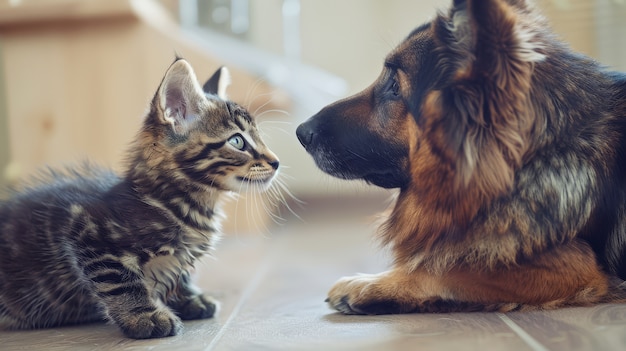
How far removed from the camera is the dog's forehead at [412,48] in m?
1.70

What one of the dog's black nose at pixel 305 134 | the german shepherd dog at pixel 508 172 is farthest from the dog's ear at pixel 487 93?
the dog's black nose at pixel 305 134

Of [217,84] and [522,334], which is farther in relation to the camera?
[217,84]

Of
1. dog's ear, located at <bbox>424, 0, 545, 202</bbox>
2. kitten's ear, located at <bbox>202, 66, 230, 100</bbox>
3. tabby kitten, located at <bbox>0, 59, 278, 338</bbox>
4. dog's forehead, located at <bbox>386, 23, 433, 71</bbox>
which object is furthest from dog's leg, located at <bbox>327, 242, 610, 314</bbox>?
kitten's ear, located at <bbox>202, 66, 230, 100</bbox>

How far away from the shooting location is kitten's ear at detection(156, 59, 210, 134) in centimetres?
163

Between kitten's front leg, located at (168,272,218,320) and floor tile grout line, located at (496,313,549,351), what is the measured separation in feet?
2.58

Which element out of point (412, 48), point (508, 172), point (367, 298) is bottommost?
point (367, 298)

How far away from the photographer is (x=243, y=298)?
82.5 inches

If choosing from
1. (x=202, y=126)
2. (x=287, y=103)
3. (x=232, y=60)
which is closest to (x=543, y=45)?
(x=202, y=126)

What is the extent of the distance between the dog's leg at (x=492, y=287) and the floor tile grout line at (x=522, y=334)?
0.07 meters

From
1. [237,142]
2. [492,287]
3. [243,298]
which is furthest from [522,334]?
[243,298]

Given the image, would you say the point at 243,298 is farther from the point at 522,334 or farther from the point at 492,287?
the point at 522,334

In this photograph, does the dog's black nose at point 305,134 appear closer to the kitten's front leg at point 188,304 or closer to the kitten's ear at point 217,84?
the kitten's ear at point 217,84

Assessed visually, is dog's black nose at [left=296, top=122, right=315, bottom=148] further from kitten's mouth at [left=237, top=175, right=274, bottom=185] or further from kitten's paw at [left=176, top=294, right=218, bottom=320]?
kitten's paw at [left=176, top=294, right=218, bottom=320]

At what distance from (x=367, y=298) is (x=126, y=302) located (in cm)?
60
